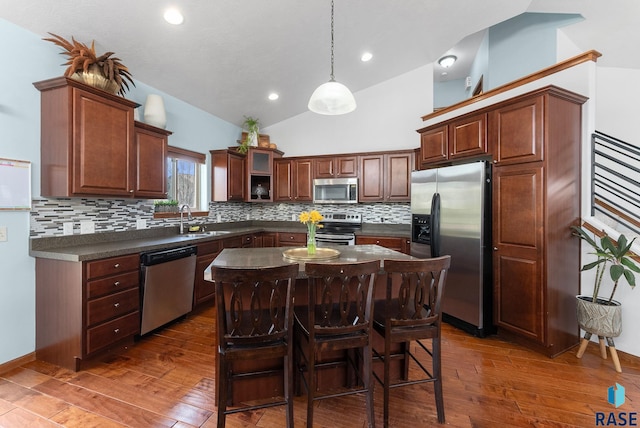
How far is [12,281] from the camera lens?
2307 mm

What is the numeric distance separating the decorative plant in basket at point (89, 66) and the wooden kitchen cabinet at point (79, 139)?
0.31 ft

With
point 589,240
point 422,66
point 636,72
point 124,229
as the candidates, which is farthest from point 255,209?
point 636,72

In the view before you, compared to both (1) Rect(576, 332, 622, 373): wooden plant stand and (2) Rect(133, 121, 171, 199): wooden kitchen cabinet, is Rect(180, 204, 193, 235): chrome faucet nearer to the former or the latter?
(2) Rect(133, 121, 171, 199): wooden kitchen cabinet

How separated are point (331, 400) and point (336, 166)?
3.55 meters

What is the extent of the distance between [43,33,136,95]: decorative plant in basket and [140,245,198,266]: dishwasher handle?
1.53 metres

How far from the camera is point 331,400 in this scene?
6.37 feet

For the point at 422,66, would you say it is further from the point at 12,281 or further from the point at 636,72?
the point at 12,281

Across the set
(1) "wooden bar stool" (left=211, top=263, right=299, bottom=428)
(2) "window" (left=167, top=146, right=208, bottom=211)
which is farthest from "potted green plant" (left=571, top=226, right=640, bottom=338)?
(2) "window" (left=167, top=146, right=208, bottom=211)

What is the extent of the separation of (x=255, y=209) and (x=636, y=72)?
5.78 meters

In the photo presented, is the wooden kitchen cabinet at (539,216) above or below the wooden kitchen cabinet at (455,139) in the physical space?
below

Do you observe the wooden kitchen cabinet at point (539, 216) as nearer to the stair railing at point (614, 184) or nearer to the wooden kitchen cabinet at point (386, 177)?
the stair railing at point (614, 184)

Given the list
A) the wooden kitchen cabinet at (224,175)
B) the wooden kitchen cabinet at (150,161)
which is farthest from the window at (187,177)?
the wooden kitchen cabinet at (150,161)

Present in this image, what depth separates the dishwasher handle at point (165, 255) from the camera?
2737 mm

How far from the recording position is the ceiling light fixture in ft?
17.4
